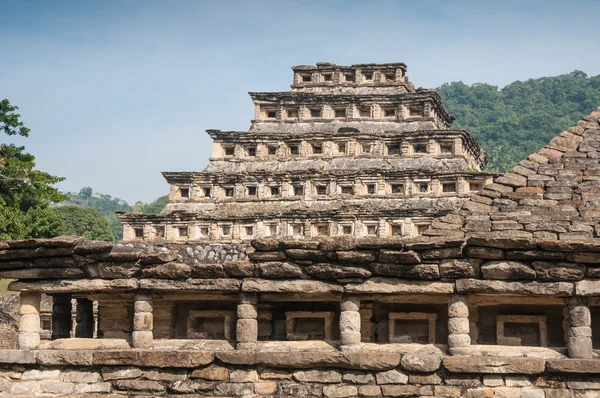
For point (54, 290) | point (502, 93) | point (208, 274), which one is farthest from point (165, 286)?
point (502, 93)

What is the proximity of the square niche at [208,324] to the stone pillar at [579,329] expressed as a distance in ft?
15.7

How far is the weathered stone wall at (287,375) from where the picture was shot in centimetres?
1080

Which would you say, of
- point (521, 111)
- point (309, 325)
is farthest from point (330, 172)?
point (521, 111)

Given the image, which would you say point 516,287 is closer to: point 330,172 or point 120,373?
point 120,373

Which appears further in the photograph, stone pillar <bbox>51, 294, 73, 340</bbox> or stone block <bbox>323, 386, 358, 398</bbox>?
stone pillar <bbox>51, 294, 73, 340</bbox>

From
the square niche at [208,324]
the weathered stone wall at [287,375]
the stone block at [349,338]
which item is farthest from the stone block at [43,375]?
the stone block at [349,338]

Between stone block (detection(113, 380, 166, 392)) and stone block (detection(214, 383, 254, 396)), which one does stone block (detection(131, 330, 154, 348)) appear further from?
stone block (detection(214, 383, 254, 396))

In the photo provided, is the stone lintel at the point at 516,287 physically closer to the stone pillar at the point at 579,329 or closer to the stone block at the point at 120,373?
the stone pillar at the point at 579,329

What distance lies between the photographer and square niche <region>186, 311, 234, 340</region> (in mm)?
12532

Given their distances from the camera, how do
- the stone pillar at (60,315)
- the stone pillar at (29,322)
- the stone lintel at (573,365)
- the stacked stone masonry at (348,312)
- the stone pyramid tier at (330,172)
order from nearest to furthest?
the stone lintel at (573,365) → the stacked stone masonry at (348,312) → the stone pillar at (29,322) → the stone pillar at (60,315) → the stone pyramid tier at (330,172)

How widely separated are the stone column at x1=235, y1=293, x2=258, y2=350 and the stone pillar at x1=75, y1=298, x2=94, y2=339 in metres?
3.71

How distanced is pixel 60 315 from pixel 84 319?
2.86ft

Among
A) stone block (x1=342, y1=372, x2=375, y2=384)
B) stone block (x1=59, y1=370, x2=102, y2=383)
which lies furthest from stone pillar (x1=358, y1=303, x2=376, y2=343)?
stone block (x1=59, y1=370, x2=102, y2=383)

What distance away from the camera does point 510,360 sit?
35.6 feet
